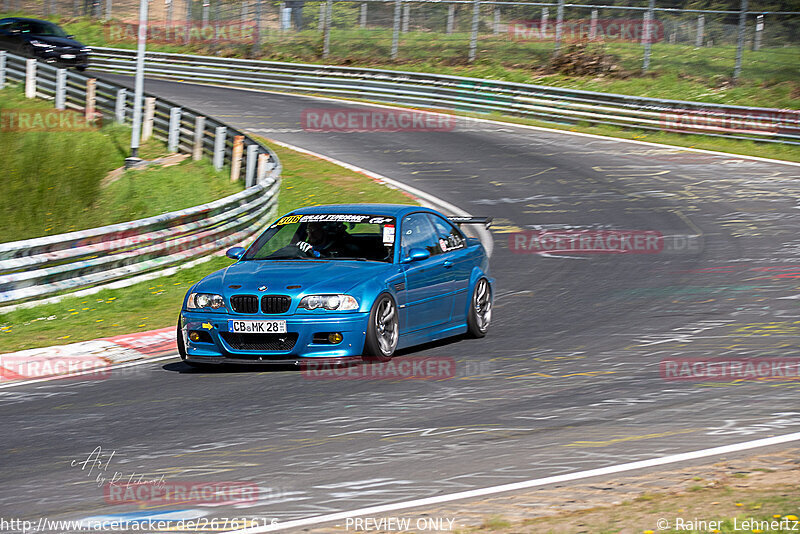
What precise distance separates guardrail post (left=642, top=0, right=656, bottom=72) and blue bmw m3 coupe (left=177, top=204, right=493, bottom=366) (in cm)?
2276

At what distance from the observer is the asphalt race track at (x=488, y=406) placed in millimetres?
6230

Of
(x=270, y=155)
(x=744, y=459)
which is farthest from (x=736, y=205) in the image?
(x=744, y=459)

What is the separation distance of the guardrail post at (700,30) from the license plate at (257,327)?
25.5 meters

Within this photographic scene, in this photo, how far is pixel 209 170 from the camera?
74.6ft

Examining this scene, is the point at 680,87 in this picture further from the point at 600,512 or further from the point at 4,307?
the point at 600,512

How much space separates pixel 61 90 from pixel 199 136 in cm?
764

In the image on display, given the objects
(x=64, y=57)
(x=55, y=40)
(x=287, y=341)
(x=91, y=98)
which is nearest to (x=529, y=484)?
(x=287, y=341)

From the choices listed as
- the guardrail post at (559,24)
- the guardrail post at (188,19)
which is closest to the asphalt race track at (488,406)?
the guardrail post at (559,24)

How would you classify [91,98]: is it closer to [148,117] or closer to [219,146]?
[148,117]

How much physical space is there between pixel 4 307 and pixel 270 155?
29.7ft

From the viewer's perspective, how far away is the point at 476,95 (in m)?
32.8

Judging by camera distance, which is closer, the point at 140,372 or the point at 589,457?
the point at 589,457

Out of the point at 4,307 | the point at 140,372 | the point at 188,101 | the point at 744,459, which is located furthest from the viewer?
the point at 188,101

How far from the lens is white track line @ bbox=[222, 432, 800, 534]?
17.8 ft
